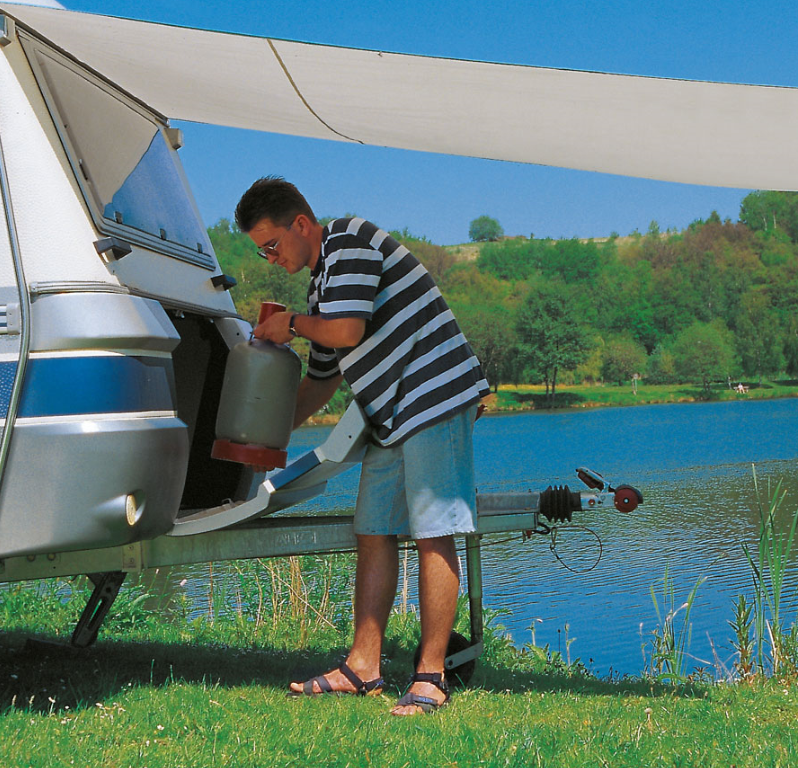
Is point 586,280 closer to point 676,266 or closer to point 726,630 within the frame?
point 676,266

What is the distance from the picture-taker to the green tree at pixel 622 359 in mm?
58656

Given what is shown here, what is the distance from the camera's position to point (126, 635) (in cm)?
535

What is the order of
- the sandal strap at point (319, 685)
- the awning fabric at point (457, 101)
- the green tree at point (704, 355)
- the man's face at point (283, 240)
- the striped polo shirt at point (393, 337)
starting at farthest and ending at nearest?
the green tree at point (704, 355) → the man's face at point (283, 240) → the sandal strap at point (319, 685) → the striped polo shirt at point (393, 337) → the awning fabric at point (457, 101)

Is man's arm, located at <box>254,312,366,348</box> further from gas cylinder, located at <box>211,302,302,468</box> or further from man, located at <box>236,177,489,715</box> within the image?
gas cylinder, located at <box>211,302,302,468</box>

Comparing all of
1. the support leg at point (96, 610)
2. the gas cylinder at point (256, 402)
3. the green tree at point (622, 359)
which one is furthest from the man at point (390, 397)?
the green tree at point (622, 359)

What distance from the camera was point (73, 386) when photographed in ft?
9.68

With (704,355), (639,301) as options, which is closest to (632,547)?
(704,355)

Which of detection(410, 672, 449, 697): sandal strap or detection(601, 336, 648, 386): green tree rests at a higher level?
detection(601, 336, 648, 386): green tree

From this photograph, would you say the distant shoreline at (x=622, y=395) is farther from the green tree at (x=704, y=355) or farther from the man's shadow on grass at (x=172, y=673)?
the man's shadow on grass at (x=172, y=673)

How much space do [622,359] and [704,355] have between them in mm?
4826

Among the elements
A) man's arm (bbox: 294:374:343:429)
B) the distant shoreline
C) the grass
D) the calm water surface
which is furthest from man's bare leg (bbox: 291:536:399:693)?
the distant shoreline

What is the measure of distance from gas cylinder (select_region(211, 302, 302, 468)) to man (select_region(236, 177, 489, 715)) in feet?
0.38

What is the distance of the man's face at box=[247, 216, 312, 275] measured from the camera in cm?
361

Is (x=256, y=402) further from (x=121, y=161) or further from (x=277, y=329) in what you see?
(x=121, y=161)
